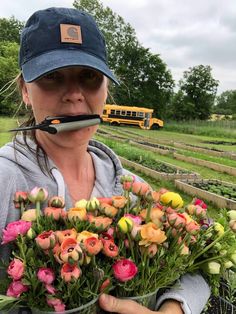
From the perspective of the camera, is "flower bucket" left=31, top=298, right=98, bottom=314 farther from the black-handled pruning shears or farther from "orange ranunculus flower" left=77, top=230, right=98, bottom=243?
the black-handled pruning shears

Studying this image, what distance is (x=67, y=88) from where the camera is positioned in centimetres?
139

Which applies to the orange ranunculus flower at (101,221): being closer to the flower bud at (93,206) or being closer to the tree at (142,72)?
the flower bud at (93,206)

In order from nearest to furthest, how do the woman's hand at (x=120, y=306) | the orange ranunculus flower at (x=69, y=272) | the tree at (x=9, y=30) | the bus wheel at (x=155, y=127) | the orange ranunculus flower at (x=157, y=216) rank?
the orange ranunculus flower at (x=69, y=272), the woman's hand at (x=120, y=306), the orange ranunculus flower at (x=157, y=216), the bus wheel at (x=155, y=127), the tree at (x=9, y=30)

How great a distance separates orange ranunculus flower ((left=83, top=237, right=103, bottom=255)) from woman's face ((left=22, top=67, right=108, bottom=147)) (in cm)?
55

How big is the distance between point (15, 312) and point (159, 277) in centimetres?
41

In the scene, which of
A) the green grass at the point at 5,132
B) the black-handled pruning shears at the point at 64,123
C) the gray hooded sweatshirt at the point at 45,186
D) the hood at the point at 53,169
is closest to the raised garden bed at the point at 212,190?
the green grass at the point at 5,132

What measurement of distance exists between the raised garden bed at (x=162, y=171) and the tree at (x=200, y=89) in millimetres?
41293

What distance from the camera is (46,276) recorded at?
37.5 inches

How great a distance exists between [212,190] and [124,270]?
299 inches

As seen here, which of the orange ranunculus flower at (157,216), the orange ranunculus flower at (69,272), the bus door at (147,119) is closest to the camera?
the orange ranunculus flower at (69,272)

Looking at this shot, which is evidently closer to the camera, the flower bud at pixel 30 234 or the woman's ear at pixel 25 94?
the flower bud at pixel 30 234

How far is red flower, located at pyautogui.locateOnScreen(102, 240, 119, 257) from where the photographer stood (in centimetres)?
102

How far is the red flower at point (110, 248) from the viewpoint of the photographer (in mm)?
1016

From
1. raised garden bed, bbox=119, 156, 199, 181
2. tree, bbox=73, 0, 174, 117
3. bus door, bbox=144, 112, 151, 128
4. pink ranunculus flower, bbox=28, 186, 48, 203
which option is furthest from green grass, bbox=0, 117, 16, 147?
tree, bbox=73, 0, 174, 117
